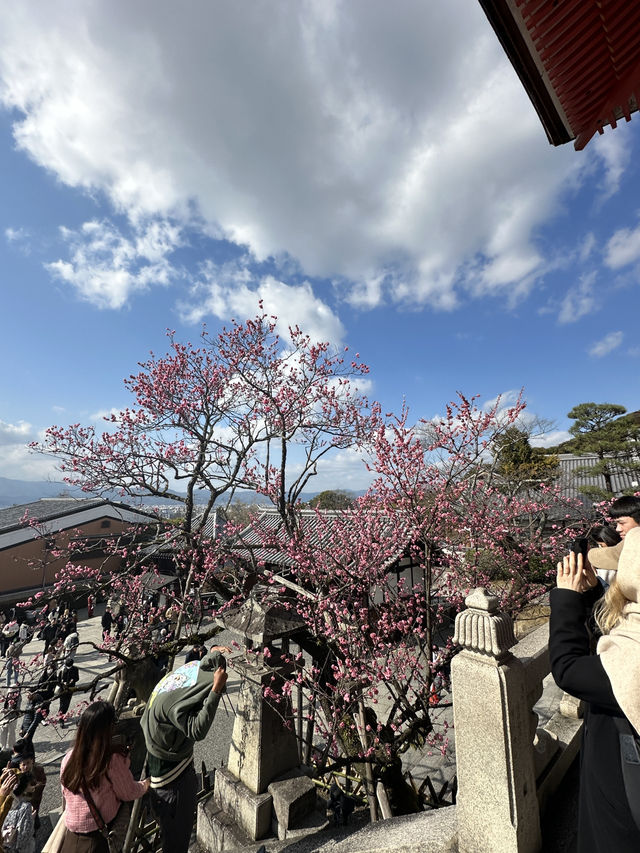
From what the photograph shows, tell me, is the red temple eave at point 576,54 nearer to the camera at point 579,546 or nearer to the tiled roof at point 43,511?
the camera at point 579,546

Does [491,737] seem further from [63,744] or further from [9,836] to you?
[63,744]

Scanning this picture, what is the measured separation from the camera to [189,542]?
22.4ft

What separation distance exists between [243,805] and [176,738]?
124 centimetres

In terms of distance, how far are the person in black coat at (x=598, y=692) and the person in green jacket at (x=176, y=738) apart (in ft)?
8.24

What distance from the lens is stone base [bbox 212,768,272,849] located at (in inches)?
135

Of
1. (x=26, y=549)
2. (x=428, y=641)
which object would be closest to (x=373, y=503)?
(x=428, y=641)

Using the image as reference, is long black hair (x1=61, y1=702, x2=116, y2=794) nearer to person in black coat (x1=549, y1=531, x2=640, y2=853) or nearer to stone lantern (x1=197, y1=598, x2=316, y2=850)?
stone lantern (x1=197, y1=598, x2=316, y2=850)

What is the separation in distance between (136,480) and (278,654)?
14.9 feet

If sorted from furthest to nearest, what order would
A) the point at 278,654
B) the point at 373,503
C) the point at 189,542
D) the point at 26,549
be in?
1. the point at 26,549
2. the point at 373,503
3. the point at 189,542
4. the point at 278,654

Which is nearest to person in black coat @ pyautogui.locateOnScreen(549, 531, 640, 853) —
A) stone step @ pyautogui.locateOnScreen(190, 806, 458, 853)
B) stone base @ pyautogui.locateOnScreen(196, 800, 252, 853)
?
stone step @ pyautogui.locateOnScreen(190, 806, 458, 853)

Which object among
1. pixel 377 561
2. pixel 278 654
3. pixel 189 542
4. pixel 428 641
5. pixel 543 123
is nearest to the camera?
pixel 543 123

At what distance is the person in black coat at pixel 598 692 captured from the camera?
1326 mm

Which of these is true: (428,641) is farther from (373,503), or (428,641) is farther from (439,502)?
(373,503)

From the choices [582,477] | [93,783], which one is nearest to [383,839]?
[93,783]
